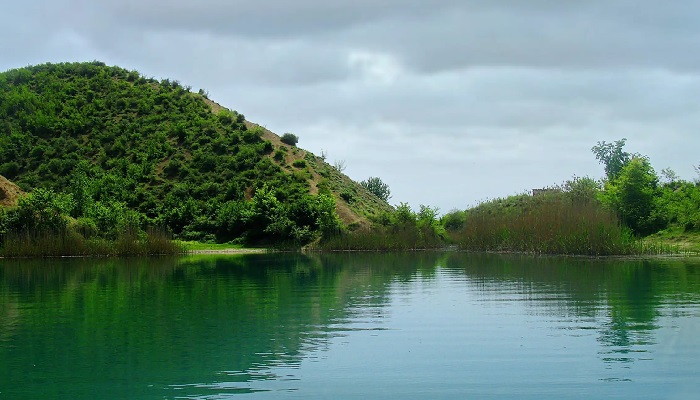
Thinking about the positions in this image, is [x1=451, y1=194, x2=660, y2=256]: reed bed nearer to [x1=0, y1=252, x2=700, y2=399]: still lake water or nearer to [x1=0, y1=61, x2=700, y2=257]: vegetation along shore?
[x1=0, y1=61, x2=700, y2=257]: vegetation along shore

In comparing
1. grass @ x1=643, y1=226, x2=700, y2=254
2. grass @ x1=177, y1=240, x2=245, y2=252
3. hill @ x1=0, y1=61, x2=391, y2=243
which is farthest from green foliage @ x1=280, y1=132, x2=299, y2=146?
grass @ x1=643, y1=226, x2=700, y2=254

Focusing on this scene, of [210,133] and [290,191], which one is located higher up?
[210,133]

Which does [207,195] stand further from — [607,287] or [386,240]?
[607,287]

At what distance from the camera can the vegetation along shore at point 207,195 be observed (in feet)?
145

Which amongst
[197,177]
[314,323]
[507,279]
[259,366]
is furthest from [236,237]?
[259,366]

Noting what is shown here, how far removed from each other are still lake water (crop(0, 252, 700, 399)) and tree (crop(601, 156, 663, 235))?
93.2ft

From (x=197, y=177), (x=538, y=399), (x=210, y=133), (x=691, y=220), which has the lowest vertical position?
(x=538, y=399)

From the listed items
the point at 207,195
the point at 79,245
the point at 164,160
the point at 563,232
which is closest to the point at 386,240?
the point at 563,232

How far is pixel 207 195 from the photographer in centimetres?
7188

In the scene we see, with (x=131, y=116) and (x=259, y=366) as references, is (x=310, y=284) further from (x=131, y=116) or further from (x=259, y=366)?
(x=131, y=116)

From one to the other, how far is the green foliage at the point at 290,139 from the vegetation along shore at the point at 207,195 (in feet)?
6.26

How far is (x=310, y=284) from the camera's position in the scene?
82.3 feet

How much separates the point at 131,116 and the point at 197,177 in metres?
16.6

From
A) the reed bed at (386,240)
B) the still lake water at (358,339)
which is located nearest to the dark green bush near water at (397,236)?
the reed bed at (386,240)
